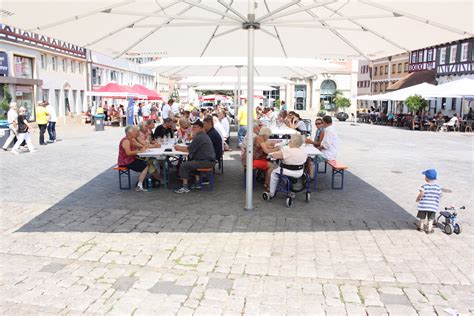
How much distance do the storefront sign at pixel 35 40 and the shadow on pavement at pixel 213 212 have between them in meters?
16.2

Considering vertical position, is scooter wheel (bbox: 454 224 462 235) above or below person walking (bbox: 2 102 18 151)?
below

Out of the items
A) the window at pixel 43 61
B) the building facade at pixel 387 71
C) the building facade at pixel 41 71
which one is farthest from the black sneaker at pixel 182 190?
the building facade at pixel 387 71

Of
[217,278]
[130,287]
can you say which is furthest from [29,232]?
[217,278]

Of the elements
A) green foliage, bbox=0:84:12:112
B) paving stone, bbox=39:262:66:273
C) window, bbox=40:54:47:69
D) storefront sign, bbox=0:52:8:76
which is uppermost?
window, bbox=40:54:47:69

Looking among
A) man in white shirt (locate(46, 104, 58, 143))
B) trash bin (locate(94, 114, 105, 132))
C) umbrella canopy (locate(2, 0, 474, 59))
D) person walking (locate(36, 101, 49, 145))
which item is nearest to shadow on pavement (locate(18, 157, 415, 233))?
umbrella canopy (locate(2, 0, 474, 59))

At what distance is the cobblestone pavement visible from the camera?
13.1ft

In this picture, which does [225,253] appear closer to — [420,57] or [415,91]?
[415,91]

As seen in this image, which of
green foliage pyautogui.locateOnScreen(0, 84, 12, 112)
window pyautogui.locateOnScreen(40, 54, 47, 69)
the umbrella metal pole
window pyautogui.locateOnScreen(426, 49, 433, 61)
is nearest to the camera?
the umbrella metal pole

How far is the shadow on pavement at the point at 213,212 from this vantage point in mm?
6074

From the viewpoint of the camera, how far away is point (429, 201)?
580cm

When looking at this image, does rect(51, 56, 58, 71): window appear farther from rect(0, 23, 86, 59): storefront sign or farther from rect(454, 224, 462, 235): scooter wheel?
rect(454, 224, 462, 235): scooter wheel

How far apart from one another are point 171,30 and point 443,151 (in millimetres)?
11515

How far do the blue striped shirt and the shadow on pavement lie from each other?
1.54 ft

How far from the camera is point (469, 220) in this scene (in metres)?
6.58
